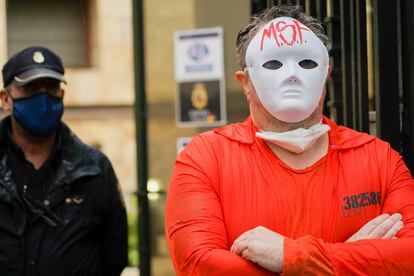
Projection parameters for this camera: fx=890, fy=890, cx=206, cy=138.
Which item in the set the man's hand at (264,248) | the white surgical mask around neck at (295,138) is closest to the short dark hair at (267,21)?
the white surgical mask around neck at (295,138)

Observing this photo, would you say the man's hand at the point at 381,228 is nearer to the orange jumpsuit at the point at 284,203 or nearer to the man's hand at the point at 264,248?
the orange jumpsuit at the point at 284,203

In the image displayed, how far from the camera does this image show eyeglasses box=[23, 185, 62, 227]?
3.97 m

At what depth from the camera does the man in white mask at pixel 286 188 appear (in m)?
2.54

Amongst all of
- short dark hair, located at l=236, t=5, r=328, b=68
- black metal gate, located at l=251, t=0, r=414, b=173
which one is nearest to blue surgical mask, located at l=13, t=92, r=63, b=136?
black metal gate, located at l=251, t=0, r=414, b=173

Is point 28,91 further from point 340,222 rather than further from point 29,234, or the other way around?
point 340,222

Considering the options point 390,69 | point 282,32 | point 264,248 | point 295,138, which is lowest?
point 264,248

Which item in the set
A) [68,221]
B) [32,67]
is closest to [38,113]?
→ [32,67]

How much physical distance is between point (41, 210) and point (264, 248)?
1720 millimetres

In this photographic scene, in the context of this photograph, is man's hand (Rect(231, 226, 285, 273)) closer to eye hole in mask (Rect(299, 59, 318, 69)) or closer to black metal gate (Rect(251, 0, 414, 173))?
eye hole in mask (Rect(299, 59, 318, 69))

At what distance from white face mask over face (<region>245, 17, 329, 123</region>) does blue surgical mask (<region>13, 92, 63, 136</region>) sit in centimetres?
163

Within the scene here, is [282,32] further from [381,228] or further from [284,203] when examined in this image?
[381,228]

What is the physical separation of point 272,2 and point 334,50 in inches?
20.7

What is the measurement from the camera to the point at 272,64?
9.04 feet

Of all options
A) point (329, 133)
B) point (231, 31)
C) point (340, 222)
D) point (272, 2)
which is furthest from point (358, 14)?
point (231, 31)
